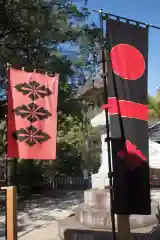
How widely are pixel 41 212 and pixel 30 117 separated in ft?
29.6

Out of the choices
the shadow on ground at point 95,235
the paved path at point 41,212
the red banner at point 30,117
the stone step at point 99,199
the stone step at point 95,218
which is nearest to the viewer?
the red banner at point 30,117

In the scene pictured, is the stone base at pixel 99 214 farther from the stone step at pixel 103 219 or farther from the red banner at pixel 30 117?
the red banner at pixel 30 117

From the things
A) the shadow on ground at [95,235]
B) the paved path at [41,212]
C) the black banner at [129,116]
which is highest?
the black banner at [129,116]

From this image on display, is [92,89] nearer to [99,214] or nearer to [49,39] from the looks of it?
[99,214]

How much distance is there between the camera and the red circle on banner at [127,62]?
5.93 meters

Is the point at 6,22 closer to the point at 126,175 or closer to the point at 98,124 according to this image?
the point at 98,124

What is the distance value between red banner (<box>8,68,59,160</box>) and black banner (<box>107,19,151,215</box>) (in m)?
1.34

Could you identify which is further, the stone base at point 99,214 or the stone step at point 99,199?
the stone step at point 99,199

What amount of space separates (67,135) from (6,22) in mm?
10089

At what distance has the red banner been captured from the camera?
20.3 ft

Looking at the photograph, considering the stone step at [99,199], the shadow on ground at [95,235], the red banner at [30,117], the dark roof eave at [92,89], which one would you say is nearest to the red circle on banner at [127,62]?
the red banner at [30,117]

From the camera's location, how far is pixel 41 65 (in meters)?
16.2

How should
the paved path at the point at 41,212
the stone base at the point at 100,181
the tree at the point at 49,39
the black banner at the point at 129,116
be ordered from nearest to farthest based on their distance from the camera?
1. the black banner at the point at 129,116
2. the stone base at the point at 100,181
3. the paved path at the point at 41,212
4. the tree at the point at 49,39

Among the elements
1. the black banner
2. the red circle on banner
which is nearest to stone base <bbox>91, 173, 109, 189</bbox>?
the black banner
